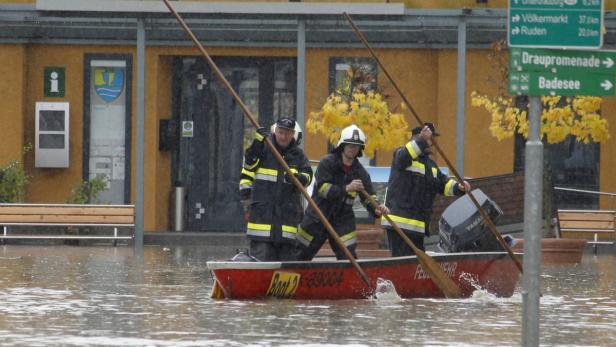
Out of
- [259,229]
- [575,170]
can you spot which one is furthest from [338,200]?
[575,170]

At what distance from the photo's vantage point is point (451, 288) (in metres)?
17.1

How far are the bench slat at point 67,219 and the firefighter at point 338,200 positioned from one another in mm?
11987

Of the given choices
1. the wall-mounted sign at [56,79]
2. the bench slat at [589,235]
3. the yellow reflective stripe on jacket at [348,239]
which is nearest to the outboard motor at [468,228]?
the yellow reflective stripe on jacket at [348,239]

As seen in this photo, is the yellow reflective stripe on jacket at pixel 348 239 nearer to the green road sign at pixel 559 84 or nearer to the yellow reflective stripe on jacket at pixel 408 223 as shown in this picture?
the yellow reflective stripe on jacket at pixel 408 223

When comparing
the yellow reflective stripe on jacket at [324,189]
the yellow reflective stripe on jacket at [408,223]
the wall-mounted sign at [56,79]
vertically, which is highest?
the wall-mounted sign at [56,79]

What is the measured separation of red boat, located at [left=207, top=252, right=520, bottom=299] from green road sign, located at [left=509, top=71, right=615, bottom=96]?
20.8 ft

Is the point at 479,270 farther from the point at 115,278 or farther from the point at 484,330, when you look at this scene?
the point at 115,278

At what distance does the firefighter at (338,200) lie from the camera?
56.2 feet

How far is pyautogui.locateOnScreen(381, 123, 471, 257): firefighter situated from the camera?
1756cm

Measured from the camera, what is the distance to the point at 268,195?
16.9 metres

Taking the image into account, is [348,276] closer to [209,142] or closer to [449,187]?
[449,187]

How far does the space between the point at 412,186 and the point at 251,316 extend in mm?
3346

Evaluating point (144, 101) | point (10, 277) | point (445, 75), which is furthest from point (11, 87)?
point (10, 277)

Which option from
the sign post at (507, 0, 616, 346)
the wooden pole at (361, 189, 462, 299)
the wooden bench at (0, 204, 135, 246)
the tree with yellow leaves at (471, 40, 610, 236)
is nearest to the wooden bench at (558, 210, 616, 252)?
the tree with yellow leaves at (471, 40, 610, 236)
